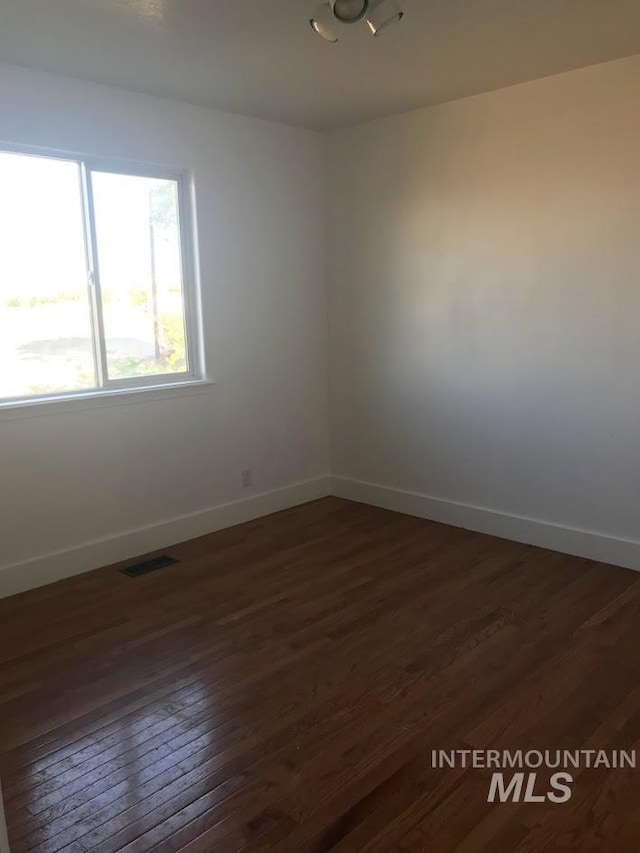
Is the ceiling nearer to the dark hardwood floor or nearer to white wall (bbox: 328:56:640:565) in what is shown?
Result: white wall (bbox: 328:56:640:565)

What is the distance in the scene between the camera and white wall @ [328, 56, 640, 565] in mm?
3377

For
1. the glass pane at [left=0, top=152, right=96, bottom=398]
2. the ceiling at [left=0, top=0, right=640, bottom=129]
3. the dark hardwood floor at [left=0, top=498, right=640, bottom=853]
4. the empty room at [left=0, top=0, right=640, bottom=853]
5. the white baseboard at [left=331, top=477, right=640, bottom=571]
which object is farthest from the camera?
the white baseboard at [left=331, top=477, right=640, bottom=571]

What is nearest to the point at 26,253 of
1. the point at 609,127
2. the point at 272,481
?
the point at 272,481

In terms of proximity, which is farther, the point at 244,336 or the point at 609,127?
the point at 244,336

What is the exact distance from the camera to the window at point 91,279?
3.28 metres

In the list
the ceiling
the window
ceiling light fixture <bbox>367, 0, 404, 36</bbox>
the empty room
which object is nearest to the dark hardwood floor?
the empty room

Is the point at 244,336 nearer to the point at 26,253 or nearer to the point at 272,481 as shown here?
the point at 272,481

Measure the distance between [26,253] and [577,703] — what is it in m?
3.16

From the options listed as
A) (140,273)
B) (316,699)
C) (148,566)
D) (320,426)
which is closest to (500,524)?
(320,426)

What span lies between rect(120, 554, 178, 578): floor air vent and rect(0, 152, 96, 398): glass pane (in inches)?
41.0

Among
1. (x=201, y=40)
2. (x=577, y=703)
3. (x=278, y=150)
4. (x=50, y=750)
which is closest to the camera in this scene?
(x=50, y=750)

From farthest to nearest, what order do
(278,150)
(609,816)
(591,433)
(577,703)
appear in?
(278,150) < (591,433) < (577,703) < (609,816)

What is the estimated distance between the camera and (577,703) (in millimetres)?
2391

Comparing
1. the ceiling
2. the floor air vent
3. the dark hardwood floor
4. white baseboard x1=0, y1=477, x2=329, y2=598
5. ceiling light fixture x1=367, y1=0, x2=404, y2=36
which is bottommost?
the dark hardwood floor
